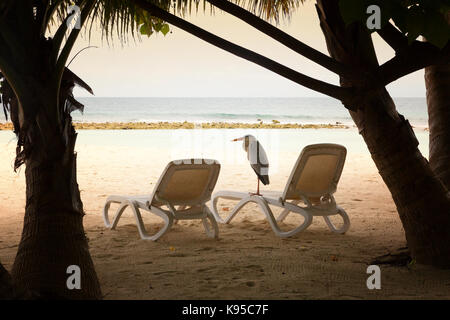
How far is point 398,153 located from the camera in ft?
13.4

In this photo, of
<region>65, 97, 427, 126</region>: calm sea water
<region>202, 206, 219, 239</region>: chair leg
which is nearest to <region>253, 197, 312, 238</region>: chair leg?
A: <region>202, 206, 219, 239</region>: chair leg

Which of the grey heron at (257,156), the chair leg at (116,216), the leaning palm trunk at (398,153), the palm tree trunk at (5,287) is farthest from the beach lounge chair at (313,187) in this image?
the palm tree trunk at (5,287)

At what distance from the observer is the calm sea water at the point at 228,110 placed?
125 feet

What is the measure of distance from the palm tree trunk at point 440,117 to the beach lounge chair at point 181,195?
2.06m

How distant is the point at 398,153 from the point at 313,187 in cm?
170

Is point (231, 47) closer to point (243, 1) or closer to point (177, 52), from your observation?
point (243, 1)

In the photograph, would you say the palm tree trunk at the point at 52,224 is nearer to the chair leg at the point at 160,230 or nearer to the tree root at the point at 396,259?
the chair leg at the point at 160,230

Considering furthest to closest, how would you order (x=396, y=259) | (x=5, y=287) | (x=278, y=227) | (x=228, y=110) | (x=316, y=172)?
(x=228, y=110) < (x=316, y=172) < (x=278, y=227) < (x=396, y=259) < (x=5, y=287)

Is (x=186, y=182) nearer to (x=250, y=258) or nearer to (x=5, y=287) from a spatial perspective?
(x=250, y=258)

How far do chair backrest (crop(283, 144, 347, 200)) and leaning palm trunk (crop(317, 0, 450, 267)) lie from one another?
140 cm

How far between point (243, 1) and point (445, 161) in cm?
311

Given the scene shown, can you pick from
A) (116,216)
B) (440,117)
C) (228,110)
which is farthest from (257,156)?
(228,110)

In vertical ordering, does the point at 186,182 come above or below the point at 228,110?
below

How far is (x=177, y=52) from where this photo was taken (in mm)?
47625
